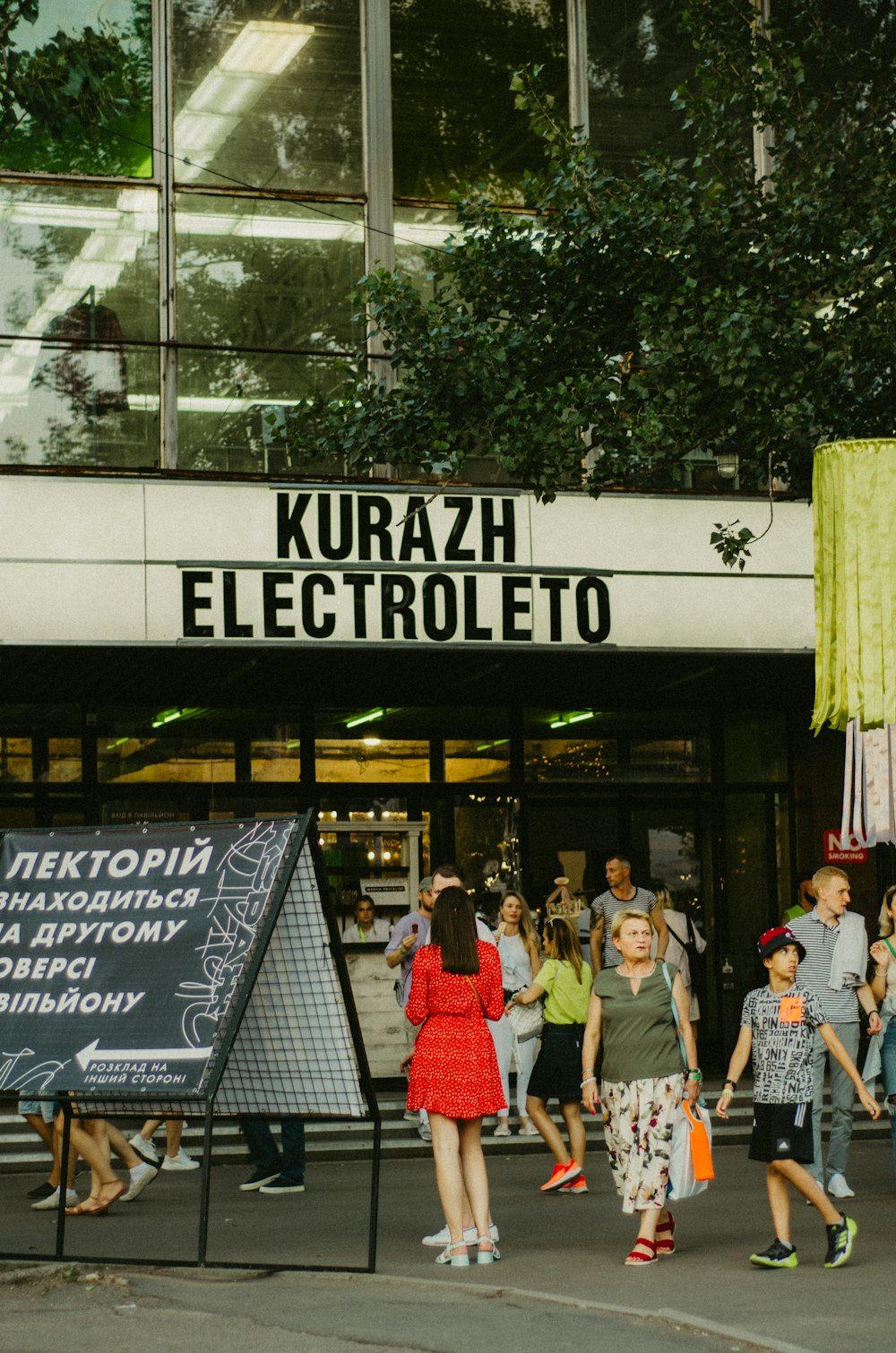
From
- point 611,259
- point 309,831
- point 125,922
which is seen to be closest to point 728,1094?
point 309,831

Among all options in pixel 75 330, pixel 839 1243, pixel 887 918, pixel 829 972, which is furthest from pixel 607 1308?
pixel 75 330

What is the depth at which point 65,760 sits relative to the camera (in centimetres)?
1546

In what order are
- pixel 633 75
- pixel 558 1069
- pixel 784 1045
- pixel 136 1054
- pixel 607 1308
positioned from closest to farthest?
pixel 607 1308 < pixel 136 1054 < pixel 784 1045 < pixel 558 1069 < pixel 633 75

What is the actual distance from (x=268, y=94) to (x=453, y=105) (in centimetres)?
165

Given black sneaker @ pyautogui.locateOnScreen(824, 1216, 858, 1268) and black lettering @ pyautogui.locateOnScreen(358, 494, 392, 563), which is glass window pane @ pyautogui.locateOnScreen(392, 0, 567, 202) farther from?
black sneaker @ pyautogui.locateOnScreen(824, 1216, 858, 1268)

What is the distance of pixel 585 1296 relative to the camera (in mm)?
7715

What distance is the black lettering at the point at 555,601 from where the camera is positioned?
48.8 ft

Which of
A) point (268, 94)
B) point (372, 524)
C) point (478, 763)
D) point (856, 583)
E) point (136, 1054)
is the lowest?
point (136, 1054)

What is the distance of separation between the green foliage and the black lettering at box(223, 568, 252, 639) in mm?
3205

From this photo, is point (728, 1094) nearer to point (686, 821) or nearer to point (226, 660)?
point (226, 660)

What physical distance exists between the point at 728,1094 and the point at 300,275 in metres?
9.19

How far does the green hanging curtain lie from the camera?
6.75 m

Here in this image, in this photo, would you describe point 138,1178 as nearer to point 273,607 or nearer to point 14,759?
point 273,607

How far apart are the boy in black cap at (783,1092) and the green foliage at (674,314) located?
121 inches
